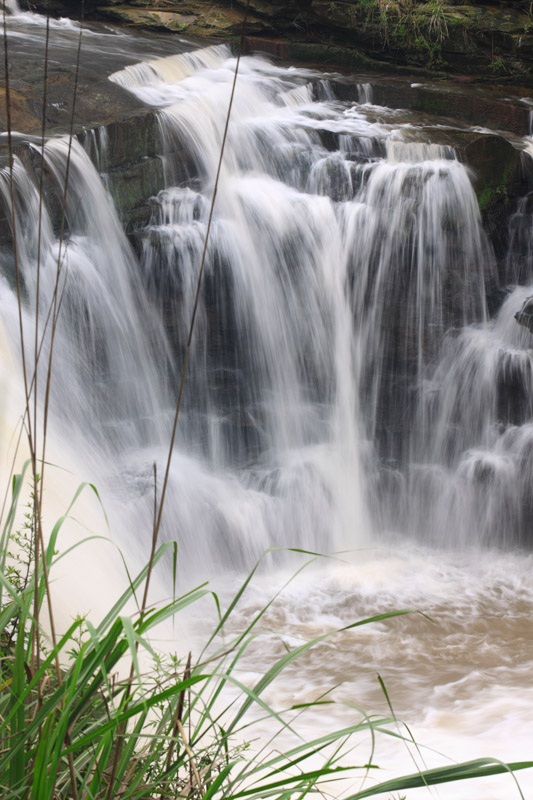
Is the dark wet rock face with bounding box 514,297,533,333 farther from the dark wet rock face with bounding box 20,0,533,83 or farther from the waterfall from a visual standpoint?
the dark wet rock face with bounding box 20,0,533,83

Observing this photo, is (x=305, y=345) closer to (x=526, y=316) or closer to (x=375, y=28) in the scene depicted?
(x=526, y=316)

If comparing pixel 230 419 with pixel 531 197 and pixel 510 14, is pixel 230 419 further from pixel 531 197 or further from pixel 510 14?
pixel 510 14

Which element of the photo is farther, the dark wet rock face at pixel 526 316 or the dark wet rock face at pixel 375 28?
the dark wet rock face at pixel 375 28

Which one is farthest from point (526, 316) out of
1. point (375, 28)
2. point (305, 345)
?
point (375, 28)

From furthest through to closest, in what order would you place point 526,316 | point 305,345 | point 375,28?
point 375,28 < point 305,345 < point 526,316

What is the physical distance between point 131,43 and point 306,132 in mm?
3108

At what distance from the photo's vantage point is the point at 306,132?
6785 millimetres

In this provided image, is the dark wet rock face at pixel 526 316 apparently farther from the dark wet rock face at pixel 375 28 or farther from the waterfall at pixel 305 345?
the dark wet rock face at pixel 375 28

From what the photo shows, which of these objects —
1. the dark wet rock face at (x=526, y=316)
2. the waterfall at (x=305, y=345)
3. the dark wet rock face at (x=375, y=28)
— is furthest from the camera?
the dark wet rock face at (x=375, y=28)

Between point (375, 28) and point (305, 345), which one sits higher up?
point (375, 28)

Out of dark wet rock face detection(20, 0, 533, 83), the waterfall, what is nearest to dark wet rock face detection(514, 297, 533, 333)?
the waterfall

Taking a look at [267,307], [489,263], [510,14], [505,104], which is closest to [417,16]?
[510,14]

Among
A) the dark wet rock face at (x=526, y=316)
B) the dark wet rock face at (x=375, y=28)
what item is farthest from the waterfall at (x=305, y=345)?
the dark wet rock face at (x=375, y=28)

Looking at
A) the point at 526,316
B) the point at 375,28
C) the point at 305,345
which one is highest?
the point at 375,28
